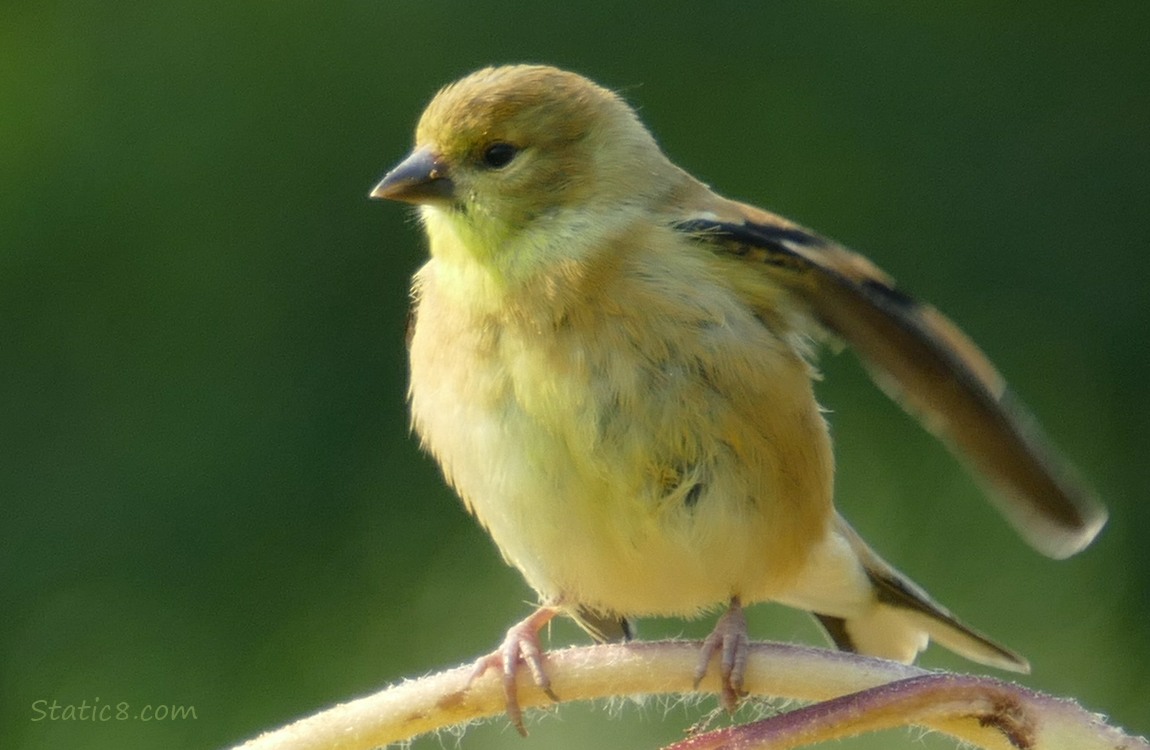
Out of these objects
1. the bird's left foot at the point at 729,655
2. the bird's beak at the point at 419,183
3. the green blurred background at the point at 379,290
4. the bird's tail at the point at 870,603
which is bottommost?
the bird's left foot at the point at 729,655

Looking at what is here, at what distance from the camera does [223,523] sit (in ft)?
14.1

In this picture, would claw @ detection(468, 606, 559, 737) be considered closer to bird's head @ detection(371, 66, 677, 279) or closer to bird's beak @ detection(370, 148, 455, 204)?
bird's head @ detection(371, 66, 677, 279)

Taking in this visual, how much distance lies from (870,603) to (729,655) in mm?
771

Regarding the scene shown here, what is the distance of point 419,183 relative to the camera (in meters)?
2.51

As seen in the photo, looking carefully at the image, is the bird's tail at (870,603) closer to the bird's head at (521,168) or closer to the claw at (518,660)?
the claw at (518,660)

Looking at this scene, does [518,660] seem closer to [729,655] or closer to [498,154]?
[729,655]

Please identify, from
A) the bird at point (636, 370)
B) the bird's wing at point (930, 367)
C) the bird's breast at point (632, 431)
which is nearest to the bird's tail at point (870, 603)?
the bird at point (636, 370)

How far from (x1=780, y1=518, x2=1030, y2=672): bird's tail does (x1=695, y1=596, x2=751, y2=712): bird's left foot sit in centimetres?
43

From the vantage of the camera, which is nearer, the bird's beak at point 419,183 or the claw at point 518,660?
the claw at point 518,660

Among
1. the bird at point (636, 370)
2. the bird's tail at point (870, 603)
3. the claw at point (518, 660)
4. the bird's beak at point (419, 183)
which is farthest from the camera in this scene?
the bird's tail at point (870, 603)

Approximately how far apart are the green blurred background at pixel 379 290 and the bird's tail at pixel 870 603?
1.13m

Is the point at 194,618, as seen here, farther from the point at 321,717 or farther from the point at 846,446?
the point at 321,717

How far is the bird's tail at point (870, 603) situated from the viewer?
2.82 metres

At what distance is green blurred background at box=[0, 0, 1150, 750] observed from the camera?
4.23m
